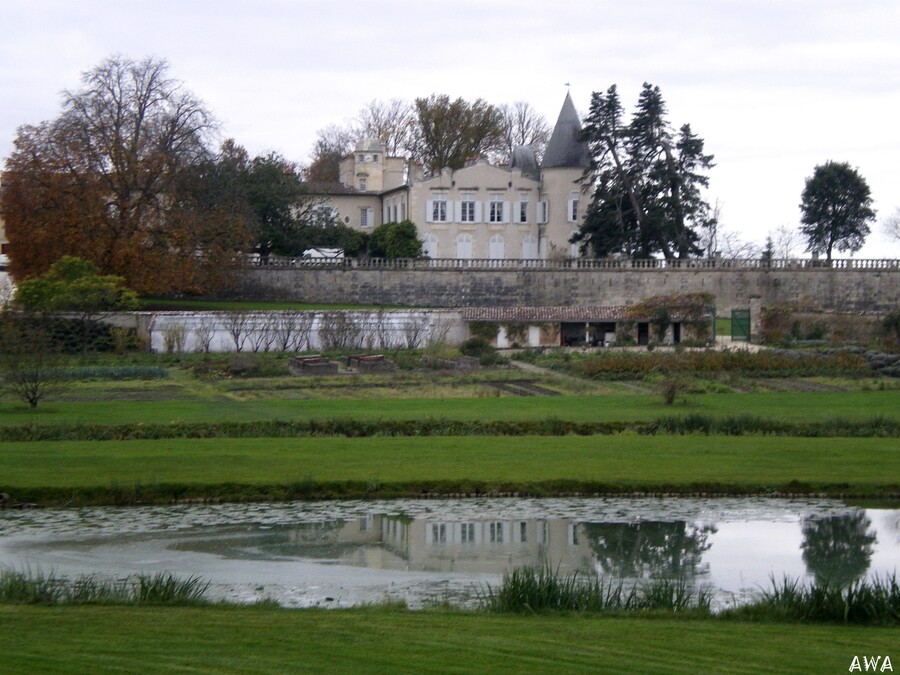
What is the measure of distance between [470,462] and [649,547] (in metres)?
5.65

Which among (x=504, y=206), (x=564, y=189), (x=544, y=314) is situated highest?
(x=564, y=189)

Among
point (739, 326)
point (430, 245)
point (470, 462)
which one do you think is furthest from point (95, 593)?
point (430, 245)

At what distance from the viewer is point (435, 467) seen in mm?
19469

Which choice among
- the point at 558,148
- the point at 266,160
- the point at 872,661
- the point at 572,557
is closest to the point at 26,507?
the point at 572,557

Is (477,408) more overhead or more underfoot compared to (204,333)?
more underfoot

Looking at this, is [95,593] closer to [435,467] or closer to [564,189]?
[435,467]

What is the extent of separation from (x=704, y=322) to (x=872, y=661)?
1797 inches

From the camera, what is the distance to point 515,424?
24578mm

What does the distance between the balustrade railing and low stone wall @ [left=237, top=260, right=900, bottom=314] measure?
0.18 ft

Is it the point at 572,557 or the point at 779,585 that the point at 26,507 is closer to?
the point at 572,557

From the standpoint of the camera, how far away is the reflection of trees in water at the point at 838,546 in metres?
13.3

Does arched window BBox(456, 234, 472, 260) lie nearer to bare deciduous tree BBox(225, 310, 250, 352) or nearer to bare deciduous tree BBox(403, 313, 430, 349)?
bare deciduous tree BBox(403, 313, 430, 349)

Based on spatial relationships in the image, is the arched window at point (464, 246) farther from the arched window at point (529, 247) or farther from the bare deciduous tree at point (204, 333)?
the bare deciduous tree at point (204, 333)

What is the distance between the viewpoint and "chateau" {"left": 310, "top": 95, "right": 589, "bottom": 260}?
225 feet
